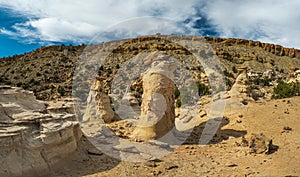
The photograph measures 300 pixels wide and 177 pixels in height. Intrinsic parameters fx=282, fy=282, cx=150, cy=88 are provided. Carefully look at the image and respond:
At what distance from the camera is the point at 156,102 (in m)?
9.44

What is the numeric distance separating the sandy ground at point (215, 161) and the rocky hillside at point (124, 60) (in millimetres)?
20177

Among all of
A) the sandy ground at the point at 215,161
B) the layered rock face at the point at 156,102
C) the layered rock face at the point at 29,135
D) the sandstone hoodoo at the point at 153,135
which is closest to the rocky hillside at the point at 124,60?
the sandstone hoodoo at the point at 153,135

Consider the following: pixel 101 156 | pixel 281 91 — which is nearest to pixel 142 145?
pixel 101 156

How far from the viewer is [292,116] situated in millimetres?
10672

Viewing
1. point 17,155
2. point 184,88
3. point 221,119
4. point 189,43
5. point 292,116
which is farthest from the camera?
point 189,43

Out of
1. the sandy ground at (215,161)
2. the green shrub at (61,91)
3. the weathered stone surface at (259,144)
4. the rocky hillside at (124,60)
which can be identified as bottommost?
the sandy ground at (215,161)

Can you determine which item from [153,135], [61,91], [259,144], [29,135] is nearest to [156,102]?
[153,135]

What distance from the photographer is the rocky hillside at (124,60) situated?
105 feet

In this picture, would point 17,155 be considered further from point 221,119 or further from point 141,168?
point 221,119

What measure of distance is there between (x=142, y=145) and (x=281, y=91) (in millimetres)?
11762

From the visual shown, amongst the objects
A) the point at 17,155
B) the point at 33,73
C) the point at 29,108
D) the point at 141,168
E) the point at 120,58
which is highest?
the point at 120,58

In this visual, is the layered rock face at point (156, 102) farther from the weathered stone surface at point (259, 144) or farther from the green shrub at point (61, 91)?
the green shrub at point (61, 91)

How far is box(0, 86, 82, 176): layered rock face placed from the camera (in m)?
5.84

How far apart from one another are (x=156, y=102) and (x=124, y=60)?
3377 centimetres
